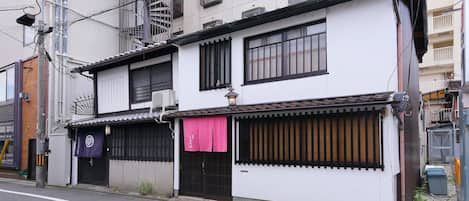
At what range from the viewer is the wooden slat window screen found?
31.8 ft

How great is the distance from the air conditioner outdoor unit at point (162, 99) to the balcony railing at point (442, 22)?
34.5 metres

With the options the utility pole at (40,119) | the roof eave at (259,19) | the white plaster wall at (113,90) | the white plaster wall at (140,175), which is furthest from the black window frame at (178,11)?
the roof eave at (259,19)

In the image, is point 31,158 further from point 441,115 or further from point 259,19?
point 441,115

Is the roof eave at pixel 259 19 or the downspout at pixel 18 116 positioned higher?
the roof eave at pixel 259 19

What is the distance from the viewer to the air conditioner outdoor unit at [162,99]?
1445 centimetres

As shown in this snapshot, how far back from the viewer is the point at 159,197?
14016 millimetres

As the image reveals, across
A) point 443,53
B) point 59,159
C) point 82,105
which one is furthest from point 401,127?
point 443,53

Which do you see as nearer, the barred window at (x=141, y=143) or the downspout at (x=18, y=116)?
the barred window at (x=141, y=143)

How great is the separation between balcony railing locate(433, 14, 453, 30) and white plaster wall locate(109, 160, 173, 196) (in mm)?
35400

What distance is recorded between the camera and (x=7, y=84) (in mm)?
22688

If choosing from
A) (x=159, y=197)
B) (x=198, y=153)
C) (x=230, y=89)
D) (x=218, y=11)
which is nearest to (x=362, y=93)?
(x=230, y=89)

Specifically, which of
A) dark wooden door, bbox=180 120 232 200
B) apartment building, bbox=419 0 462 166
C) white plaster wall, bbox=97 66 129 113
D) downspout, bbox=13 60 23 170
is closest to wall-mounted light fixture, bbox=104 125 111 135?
white plaster wall, bbox=97 66 129 113

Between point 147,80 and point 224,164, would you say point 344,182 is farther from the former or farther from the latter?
point 147,80

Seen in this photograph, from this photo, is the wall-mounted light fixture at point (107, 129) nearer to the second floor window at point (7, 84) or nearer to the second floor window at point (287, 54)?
the second floor window at point (287, 54)
